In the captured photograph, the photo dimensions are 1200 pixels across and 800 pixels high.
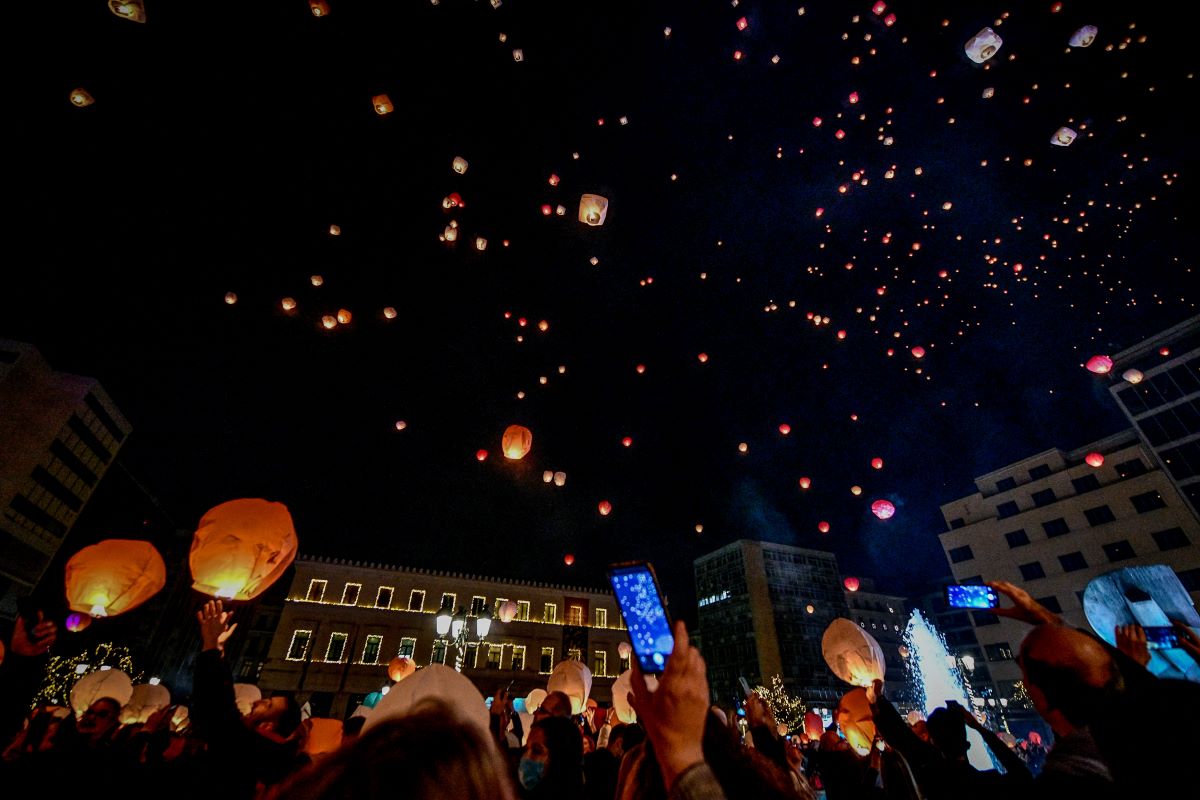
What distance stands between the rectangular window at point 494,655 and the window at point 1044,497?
42.4m

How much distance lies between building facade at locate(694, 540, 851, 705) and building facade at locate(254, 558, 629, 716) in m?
20.0

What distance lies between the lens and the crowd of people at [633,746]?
930 mm

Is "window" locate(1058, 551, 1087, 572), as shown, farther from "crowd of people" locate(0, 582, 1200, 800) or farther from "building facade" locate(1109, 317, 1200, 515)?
"crowd of people" locate(0, 582, 1200, 800)

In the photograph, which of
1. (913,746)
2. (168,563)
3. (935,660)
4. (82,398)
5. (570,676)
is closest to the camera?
(913,746)

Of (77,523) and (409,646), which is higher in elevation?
(77,523)

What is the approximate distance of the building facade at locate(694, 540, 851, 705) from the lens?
4881cm

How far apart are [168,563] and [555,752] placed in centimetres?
6863

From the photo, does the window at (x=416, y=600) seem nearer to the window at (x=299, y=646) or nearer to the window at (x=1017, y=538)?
the window at (x=299, y=646)

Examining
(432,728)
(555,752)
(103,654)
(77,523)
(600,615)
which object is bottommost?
(555,752)

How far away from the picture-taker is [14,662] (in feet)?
11.5

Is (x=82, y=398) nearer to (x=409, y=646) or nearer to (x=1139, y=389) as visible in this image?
(x=409, y=646)

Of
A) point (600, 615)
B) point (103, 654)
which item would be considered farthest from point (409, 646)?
point (103, 654)

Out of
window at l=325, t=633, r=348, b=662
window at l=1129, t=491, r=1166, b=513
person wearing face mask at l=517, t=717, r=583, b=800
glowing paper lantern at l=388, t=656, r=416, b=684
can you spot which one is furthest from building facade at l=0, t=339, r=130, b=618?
window at l=1129, t=491, r=1166, b=513

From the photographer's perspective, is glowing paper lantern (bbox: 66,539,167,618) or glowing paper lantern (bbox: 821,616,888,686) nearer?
glowing paper lantern (bbox: 821,616,888,686)
